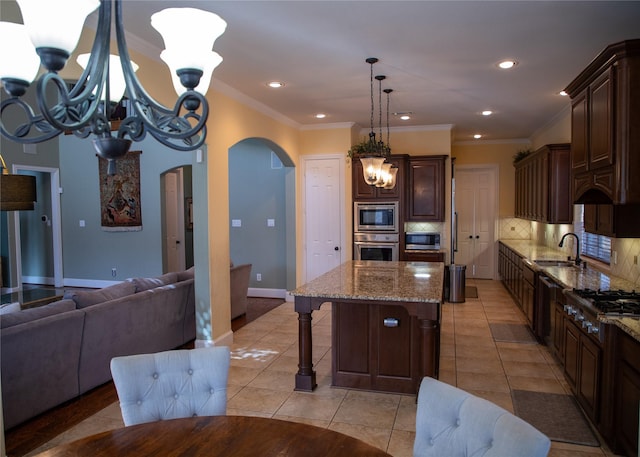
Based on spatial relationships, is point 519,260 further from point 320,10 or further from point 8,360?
point 8,360

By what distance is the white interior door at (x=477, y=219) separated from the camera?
913 centimetres

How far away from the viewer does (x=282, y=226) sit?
7488mm

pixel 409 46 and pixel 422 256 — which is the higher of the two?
pixel 409 46

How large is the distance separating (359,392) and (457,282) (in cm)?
376

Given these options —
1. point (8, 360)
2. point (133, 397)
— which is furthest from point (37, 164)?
point (133, 397)

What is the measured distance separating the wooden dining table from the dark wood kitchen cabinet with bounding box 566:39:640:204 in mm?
2424

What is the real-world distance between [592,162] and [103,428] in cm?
393

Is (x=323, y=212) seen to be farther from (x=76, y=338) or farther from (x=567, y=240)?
(x=76, y=338)

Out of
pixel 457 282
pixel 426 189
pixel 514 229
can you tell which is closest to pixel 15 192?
pixel 426 189

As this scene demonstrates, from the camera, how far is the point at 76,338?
136 inches

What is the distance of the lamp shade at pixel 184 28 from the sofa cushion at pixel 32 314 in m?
2.56

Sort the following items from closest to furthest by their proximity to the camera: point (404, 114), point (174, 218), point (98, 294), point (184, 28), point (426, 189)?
point (184, 28) → point (98, 294) → point (404, 114) → point (426, 189) → point (174, 218)

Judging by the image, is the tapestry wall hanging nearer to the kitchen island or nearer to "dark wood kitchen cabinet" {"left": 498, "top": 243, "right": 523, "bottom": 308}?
the kitchen island

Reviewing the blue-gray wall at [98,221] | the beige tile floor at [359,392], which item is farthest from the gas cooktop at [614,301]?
the blue-gray wall at [98,221]
